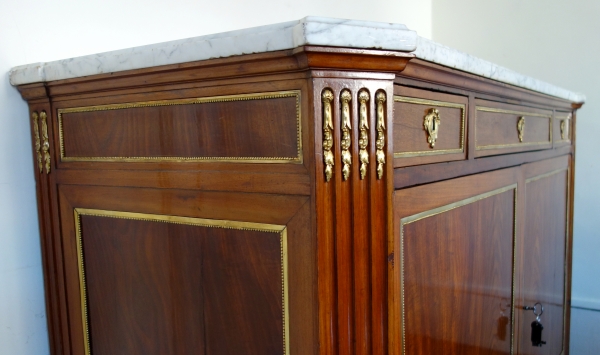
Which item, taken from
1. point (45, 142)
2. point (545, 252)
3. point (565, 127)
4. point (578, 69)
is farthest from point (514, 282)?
point (578, 69)

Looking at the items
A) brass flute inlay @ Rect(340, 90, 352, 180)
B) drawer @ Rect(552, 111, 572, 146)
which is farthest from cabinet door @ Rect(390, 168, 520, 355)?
drawer @ Rect(552, 111, 572, 146)

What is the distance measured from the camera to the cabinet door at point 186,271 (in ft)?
1.61

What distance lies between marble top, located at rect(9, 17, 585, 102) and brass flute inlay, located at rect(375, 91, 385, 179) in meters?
0.05

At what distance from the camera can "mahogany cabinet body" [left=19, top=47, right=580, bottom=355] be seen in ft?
1.52

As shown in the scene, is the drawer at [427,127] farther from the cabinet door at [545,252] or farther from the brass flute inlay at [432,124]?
the cabinet door at [545,252]

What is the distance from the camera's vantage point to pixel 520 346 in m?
0.96

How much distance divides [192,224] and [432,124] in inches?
12.6

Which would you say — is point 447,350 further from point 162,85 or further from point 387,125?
point 162,85

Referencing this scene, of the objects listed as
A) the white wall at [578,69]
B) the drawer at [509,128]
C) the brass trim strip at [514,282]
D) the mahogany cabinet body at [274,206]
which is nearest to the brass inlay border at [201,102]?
the mahogany cabinet body at [274,206]

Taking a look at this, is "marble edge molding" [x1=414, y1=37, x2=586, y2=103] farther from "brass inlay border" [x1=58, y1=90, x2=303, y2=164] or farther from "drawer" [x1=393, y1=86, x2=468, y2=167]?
"brass inlay border" [x1=58, y1=90, x2=303, y2=164]

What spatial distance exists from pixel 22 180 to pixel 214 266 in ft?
1.19

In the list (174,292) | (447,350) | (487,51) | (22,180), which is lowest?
(447,350)

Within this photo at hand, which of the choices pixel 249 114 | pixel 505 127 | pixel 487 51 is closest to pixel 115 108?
pixel 249 114

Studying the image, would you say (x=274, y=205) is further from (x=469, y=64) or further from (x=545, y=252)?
(x=545, y=252)
